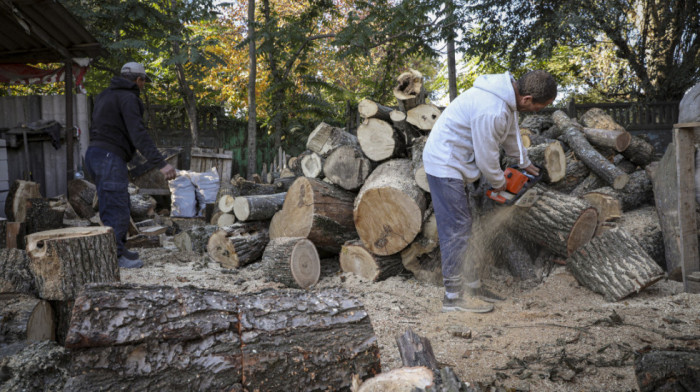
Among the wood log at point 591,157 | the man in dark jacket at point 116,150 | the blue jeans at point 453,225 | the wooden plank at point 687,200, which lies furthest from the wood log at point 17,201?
the wooden plank at point 687,200

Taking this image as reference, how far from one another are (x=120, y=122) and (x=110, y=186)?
656mm

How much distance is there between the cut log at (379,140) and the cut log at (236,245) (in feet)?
4.88

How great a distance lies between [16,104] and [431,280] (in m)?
8.14

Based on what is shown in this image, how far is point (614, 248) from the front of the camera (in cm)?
362

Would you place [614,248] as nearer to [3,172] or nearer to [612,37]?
[3,172]

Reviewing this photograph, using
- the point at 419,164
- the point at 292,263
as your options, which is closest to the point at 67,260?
the point at 292,263

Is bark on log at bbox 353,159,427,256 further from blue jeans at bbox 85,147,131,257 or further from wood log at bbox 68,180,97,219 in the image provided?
wood log at bbox 68,180,97,219

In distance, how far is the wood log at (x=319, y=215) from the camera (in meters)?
4.32

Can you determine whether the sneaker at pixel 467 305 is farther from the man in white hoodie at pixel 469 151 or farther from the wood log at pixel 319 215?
the wood log at pixel 319 215

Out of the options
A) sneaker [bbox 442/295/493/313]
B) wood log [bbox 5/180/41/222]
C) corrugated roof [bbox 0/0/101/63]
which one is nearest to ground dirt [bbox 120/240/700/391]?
sneaker [bbox 442/295/493/313]

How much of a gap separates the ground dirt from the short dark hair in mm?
1512

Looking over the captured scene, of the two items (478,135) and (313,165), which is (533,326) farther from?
(313,165)

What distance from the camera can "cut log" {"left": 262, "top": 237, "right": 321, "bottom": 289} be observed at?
404 cm

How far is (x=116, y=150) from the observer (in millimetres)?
4641
